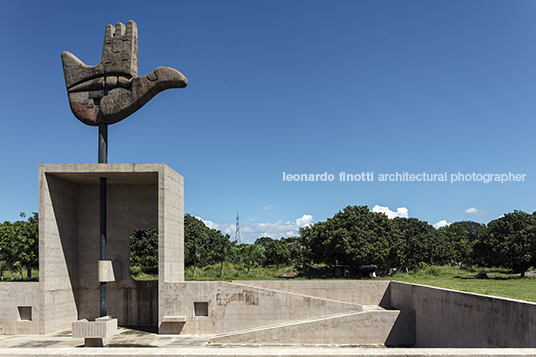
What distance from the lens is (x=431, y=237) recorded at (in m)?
44.9

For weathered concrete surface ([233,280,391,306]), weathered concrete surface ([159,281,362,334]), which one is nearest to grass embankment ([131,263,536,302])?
weathered concrete surface ([233,280,391,306])

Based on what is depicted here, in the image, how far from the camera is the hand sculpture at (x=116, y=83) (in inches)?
643

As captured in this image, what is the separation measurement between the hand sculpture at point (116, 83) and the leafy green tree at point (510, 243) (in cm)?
2865

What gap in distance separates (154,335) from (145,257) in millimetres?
25365

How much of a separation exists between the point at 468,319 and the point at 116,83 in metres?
15.8

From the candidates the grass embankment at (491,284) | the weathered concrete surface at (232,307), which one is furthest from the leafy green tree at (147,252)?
the weathered concrete surface at (232,307)

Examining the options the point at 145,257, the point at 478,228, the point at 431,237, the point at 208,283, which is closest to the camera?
the point at 208,283

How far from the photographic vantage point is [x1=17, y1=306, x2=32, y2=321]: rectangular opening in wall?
57.9 feet

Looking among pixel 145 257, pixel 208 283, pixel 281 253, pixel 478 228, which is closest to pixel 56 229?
pixel 208 283

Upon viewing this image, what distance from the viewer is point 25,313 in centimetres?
1772

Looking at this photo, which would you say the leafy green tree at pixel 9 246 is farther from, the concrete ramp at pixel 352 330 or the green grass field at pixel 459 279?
the concrete ramp at pixel 352 330

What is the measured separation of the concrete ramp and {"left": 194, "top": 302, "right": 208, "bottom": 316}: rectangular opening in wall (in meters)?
1.47

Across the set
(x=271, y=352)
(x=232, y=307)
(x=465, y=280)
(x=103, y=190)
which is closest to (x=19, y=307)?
(x=103, y=190)

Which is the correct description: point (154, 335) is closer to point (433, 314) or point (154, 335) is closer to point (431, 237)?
point (433, 314)
